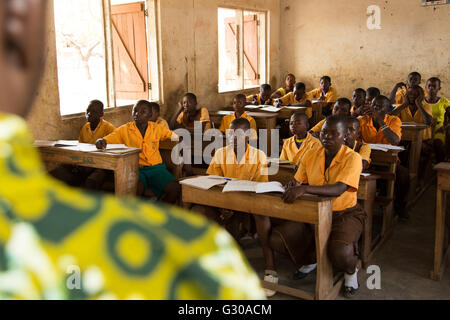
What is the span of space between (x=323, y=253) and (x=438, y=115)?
4.12 metres

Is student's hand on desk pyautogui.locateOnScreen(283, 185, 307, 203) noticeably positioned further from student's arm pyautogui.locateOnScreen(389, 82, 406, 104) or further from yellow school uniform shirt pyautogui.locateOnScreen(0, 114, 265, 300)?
student's arm pyautogui.locateOnScreen(389, 82, 406, 104)

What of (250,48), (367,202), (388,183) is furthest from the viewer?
(250,48)

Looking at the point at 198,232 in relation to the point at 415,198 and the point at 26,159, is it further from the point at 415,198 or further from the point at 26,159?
the point at 415,198

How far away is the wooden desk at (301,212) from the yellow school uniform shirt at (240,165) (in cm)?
49

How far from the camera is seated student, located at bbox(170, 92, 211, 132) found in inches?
214

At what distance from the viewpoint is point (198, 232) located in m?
0.30

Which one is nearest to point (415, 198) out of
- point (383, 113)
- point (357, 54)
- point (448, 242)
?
point (383, 113)

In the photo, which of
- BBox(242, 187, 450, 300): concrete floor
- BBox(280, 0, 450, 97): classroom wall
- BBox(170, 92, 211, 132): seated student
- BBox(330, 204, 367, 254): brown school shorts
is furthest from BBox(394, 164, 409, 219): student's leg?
BBox(280, 0, 450, 97): classroom wall

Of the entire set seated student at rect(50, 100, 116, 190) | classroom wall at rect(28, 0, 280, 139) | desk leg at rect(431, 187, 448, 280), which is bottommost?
desk leg at rect(431, 187, 448, 280)

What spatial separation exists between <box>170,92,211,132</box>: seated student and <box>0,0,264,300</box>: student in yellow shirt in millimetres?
5149

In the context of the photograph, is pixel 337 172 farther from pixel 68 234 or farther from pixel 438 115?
pixel 438 115

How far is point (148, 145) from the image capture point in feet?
13.7

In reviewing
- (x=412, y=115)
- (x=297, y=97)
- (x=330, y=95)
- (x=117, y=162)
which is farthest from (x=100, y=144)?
(x=330, y=95)
